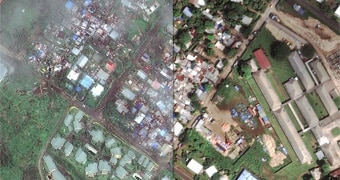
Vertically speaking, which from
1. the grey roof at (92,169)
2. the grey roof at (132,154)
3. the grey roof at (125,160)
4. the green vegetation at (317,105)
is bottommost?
the grey roof at (92,169)

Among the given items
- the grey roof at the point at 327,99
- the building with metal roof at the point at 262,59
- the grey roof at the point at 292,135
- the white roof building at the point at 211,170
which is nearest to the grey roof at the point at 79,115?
the white roof building at the point at 211,170

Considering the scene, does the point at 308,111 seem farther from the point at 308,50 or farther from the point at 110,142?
the point at 110,142

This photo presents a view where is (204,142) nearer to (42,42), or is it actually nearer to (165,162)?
(165,162)

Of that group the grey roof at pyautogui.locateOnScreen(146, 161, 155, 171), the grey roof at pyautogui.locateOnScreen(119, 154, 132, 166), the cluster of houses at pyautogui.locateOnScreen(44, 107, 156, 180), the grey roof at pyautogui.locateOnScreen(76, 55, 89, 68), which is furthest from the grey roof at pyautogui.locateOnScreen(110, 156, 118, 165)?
the grey roof at pyautogui.locateOnScreen(76, 55, 89, 68)

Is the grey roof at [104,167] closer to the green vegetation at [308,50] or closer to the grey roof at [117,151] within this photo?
the grey roof at [117,151]

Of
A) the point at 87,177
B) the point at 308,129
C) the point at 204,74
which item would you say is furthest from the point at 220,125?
the point at 87,177

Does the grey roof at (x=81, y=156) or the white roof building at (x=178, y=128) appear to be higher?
the white roof building at (x=178, y=128)
